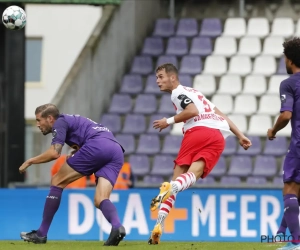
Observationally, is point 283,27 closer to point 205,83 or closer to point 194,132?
point 205,83

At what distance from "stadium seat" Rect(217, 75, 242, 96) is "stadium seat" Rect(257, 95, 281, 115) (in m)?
0.60

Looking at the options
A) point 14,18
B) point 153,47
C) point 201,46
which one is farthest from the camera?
point 153,47

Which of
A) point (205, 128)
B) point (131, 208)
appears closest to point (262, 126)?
point (131, 208)

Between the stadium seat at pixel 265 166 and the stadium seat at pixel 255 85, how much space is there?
5.58 ft

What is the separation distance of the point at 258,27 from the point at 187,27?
1407mm

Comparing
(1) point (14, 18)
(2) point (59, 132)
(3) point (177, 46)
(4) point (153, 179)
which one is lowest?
(4) point (153, 179)

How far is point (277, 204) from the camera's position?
15.7 metres

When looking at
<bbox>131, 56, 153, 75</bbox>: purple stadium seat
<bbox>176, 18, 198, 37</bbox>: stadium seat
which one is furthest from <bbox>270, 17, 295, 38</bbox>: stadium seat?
<bbox>131, 56, 153, 75</bbox>: purple stadium seat

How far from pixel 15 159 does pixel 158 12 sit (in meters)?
6.58

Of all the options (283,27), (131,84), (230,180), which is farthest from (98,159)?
(283,27)

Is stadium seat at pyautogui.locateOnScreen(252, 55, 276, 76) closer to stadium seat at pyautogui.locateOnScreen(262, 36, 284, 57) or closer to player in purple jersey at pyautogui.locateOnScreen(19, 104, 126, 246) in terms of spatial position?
stadium seat at pyautogui.locateOnScreen(262, 36, 284, 57)

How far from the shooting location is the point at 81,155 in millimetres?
11570

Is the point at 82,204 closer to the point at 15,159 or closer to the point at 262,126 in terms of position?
the point at 15,159

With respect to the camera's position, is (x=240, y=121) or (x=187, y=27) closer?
(x=240, y=121)
